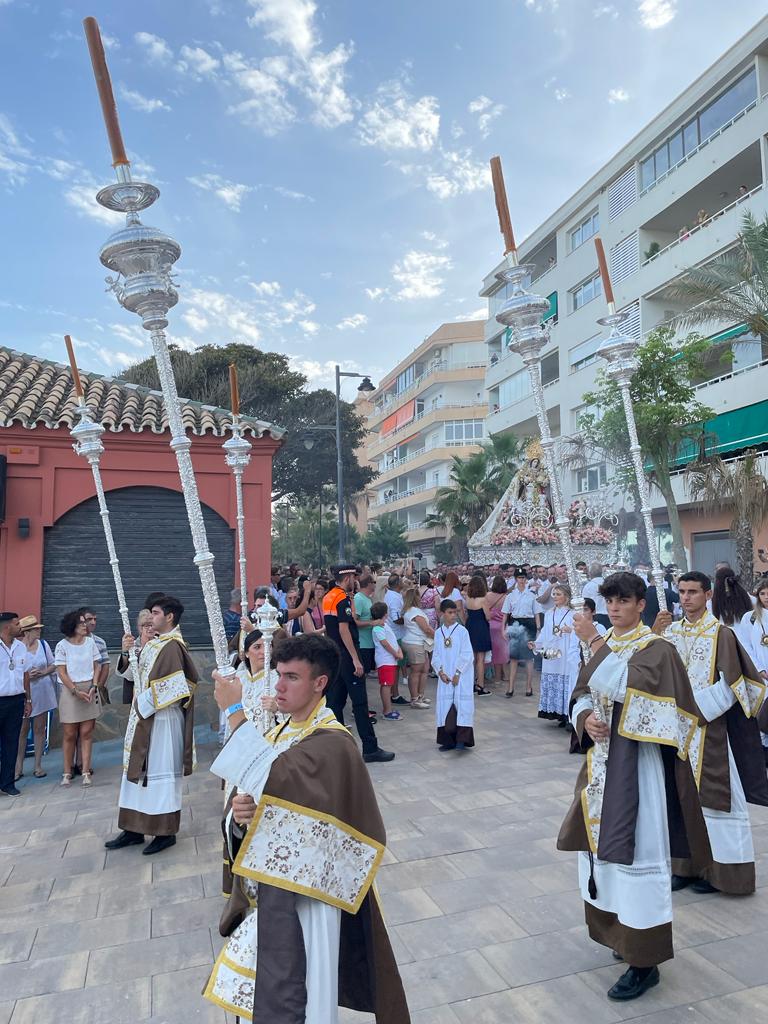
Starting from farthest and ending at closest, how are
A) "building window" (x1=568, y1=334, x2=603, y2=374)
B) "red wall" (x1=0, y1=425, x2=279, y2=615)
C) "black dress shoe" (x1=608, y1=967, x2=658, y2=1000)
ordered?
"building window" (x1=568, y1=334, x2=603, y2=374) → "red wall" (x1=0, y1=425, x2=279, y2=615) → "black dress shoe" (x1=608, y1=967, x2=658, y2=1000)

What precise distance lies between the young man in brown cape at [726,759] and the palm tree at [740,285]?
12259mm

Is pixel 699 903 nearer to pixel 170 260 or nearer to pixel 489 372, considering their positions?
pixel 170 260

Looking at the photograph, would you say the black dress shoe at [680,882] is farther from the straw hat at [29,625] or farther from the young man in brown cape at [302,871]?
the straw hat at [29,625]

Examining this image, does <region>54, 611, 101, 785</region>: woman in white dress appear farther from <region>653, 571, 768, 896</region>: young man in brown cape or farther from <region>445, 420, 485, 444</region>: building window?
<region>445, 420, 485, 444</region>: building window

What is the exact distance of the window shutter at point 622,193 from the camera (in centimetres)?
2681

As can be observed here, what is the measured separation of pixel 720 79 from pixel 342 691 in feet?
76.0

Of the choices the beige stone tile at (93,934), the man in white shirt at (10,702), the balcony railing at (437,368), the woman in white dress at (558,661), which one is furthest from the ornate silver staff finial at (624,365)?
the balcony railing at (437,368)

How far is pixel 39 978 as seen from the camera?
367 cm

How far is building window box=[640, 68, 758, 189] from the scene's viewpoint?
21.3 metres

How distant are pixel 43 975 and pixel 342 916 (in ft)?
6.94

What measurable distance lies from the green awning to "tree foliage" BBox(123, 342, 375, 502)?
459 inches

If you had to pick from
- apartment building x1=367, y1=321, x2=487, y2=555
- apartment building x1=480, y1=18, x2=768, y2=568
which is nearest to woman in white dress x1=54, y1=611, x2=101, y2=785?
apartment building x1=480, y1=18, x2=768, y2=568

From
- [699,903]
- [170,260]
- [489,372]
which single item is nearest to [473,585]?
[699,903]

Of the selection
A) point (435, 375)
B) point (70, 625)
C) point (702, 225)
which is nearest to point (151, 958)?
point (70, 625)
